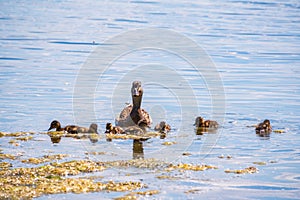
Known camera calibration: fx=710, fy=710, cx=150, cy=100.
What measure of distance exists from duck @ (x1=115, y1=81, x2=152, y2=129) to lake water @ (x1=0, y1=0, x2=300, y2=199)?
49cm

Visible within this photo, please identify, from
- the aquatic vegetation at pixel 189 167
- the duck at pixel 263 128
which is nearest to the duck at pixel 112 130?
the duck at pixel 263 128

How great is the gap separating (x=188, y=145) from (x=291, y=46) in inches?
775

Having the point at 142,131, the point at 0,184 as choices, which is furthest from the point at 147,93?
the point at 0,184

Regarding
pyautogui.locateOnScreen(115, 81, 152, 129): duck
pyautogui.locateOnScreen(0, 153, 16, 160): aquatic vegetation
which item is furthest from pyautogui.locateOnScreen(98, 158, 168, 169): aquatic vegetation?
pyautogui.locateOnScreen(115, 81, 152, 129): duck

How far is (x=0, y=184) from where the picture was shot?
10.2 meters

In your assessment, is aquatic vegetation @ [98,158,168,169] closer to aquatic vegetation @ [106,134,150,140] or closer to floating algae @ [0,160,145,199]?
floating algae @ [0,160,145,199]

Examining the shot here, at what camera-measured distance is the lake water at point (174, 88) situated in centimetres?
1164

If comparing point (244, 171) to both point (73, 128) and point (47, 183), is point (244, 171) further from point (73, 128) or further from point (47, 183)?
point (73, 128)

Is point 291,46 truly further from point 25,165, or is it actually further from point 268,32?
point 25,165

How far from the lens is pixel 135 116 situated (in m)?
16.4

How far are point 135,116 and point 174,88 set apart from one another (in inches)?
176

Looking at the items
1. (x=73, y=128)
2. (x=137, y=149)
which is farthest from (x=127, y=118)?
(x=137, y=149)

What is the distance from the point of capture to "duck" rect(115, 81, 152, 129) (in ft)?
53.5

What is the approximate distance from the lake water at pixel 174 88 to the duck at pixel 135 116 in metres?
0.49
